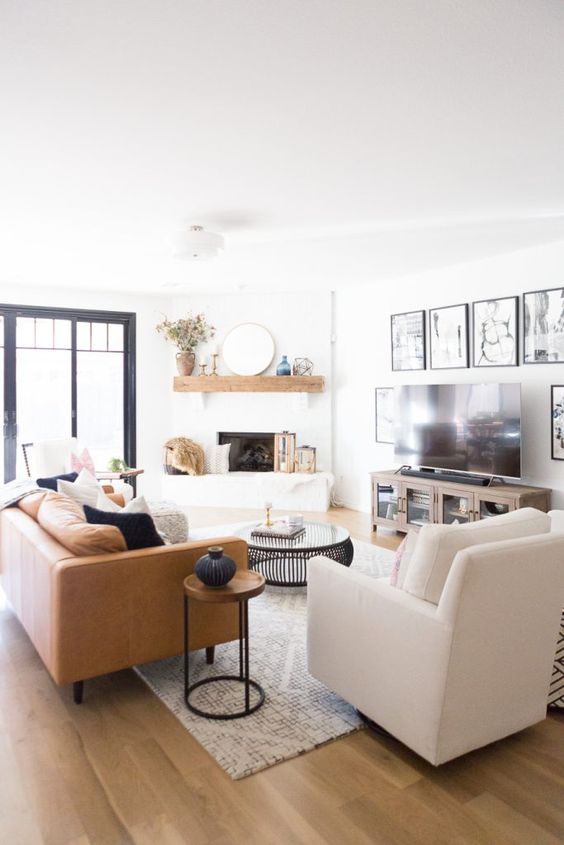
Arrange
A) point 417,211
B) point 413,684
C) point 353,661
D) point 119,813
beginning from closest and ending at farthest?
point 119,813
point 413,684
point 353,661
point 417,211

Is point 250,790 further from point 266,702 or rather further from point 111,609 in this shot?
point 111,609

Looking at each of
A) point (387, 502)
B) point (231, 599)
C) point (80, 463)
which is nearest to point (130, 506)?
point (231, 599)

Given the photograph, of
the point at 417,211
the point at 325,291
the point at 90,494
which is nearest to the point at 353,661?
the point at 90,494

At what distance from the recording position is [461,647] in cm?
204

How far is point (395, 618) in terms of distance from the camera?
7.25 feet

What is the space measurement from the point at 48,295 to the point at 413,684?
605 cm

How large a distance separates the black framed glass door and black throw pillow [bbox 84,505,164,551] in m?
4.25

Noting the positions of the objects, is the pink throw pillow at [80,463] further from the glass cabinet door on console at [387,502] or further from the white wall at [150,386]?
the glass cabinet door on console at [387,502]

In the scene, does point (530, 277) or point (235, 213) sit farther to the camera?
point (530, 277)

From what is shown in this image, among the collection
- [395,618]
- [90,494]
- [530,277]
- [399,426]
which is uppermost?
[530,277]

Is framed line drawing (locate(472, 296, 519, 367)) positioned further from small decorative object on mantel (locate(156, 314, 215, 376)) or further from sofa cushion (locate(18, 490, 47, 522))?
sofa cushion (locate(18, 490, 47, 522))

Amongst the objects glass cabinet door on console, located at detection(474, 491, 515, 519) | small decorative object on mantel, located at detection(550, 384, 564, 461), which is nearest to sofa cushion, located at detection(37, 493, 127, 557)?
glass cabinet door on console, located at detection(474, 491, 515, 519)

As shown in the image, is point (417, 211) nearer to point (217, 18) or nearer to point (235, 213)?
point (235, 213)

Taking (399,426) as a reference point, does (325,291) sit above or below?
above
